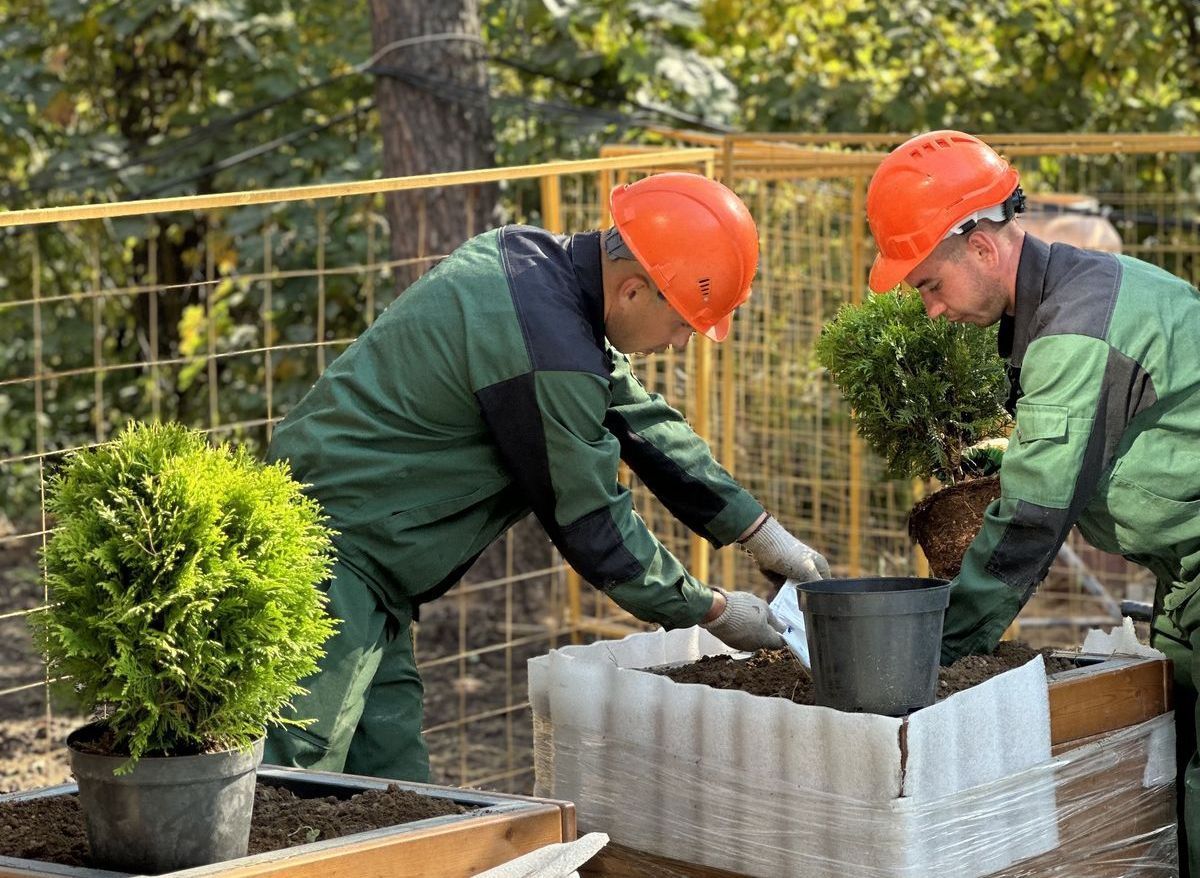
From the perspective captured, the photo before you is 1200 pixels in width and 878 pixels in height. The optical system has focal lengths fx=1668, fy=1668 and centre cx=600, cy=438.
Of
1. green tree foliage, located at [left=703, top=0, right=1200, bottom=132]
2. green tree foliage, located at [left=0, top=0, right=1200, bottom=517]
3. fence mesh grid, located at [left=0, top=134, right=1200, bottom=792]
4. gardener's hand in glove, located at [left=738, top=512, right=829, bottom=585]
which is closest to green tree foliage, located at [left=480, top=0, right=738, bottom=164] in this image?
green tree foliage, located at [left=0, top=0, right=1200, bottom=517]

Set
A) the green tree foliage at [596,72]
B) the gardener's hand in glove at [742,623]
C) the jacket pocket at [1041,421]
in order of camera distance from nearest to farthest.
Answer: the jacket pocket at [1041,421]
the gardener's hand in glove at [742,623]
the green tree foliage at [596,72]

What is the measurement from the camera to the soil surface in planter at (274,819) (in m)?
2.57

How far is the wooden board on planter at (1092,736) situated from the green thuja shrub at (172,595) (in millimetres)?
1181

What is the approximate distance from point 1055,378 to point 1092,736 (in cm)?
75

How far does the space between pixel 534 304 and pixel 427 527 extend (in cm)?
57

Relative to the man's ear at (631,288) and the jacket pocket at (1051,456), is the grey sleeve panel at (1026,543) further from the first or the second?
the man's ear at (631,288)

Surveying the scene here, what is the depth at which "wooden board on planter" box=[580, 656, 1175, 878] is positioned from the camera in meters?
3.35

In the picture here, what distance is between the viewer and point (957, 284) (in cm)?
360

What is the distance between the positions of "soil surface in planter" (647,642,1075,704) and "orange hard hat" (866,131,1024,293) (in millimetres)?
831

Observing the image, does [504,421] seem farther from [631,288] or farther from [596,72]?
[596,72]

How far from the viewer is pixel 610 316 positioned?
3.79 metres

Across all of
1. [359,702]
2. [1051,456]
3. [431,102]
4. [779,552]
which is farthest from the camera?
[431,102]

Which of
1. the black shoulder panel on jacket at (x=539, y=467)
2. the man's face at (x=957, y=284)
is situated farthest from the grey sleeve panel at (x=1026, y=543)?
the black shoulder panel on jacket at (x=539, y=467)

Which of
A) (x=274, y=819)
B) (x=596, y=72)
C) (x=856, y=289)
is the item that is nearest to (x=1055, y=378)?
(x=274, y=819)
